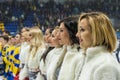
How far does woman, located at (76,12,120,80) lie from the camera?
2.23 meters

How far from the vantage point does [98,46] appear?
2.37 metres

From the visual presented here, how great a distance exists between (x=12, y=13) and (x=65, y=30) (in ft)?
69.0

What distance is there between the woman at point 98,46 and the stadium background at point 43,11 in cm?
1968

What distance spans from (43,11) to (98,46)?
22603 mm

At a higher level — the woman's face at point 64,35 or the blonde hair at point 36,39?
the woman's face at point 64,35

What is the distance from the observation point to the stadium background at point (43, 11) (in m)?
23.0

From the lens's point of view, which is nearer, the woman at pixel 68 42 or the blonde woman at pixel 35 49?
the woman at pixel 68 42

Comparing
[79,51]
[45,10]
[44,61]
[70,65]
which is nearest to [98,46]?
[70,65]

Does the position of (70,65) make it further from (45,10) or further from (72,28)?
(45,10)

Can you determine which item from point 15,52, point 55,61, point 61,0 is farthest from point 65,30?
point 61,0

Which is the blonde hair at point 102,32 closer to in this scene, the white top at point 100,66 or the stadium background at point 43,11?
the white top at point 100,66

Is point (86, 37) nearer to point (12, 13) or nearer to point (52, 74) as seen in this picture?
point (52, 74)

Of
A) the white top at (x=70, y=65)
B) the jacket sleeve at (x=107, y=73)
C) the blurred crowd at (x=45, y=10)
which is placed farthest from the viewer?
the blurred crowd at (x=45, y=10)

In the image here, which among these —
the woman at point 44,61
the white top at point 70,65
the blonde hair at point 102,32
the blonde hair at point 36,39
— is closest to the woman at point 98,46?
the blonde hair at point 102,32
